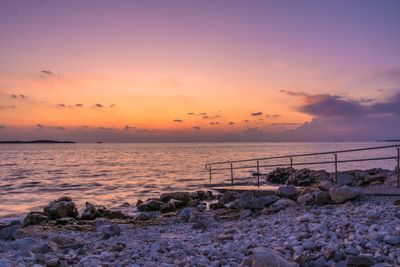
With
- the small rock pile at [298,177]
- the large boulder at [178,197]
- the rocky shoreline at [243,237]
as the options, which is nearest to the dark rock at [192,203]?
the large boulder at [178,197]

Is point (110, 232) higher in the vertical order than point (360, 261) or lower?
lower

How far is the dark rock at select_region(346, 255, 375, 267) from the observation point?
5355 millimetres

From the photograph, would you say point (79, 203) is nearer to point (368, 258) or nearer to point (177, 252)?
point (177, 252)

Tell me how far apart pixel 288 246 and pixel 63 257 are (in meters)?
3.84

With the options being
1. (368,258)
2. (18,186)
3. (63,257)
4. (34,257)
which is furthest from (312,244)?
(18,186)

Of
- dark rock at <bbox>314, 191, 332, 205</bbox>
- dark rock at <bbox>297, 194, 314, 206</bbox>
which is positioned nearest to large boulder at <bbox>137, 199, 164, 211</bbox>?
dark rock at <bbox>297, 194, 314, 206</bbox>

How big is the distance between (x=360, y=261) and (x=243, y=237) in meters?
2.83

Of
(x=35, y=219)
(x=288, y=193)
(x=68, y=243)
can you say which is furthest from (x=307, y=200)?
(x=35, y=219)

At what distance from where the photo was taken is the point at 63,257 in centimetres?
712

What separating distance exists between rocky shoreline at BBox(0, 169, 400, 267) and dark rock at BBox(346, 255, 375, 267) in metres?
0.01

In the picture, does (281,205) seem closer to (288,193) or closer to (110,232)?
(288,193)

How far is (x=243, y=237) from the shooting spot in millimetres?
7895

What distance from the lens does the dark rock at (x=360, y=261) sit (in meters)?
5.36

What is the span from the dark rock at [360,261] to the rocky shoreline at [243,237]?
0.01 m
